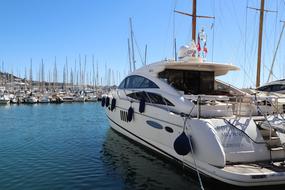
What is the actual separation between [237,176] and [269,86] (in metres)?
12.9

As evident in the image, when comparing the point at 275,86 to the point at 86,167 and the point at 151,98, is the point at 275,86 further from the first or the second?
the point at 86,167

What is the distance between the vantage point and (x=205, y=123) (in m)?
7.05

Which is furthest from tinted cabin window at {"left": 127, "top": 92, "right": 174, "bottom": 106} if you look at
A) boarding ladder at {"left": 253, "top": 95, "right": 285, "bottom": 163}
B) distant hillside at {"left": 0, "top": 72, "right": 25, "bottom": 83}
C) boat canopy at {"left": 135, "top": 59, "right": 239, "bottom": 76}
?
distant hillside at {"left": 0, "top": 72, "right": 25, "bottom": 83}

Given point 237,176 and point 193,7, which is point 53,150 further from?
point 193,7

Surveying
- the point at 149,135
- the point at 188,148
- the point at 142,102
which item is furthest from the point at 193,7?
the point at 188,148

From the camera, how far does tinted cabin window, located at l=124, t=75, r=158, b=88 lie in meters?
10.9

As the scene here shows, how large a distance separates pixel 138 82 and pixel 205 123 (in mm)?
5516

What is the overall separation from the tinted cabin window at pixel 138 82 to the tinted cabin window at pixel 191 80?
0.57 metres

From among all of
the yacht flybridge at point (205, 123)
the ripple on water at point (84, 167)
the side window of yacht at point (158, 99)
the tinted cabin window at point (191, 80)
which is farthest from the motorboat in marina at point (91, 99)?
the side window of yacht at point (158, 99)

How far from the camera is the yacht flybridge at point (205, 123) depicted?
6559mm

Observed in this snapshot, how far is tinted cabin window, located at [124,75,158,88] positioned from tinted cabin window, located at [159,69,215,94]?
572 mm

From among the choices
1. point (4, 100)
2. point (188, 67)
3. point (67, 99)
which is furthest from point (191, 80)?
point (67, 99)

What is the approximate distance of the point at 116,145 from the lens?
40.4 feet

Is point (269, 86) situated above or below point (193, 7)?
below
